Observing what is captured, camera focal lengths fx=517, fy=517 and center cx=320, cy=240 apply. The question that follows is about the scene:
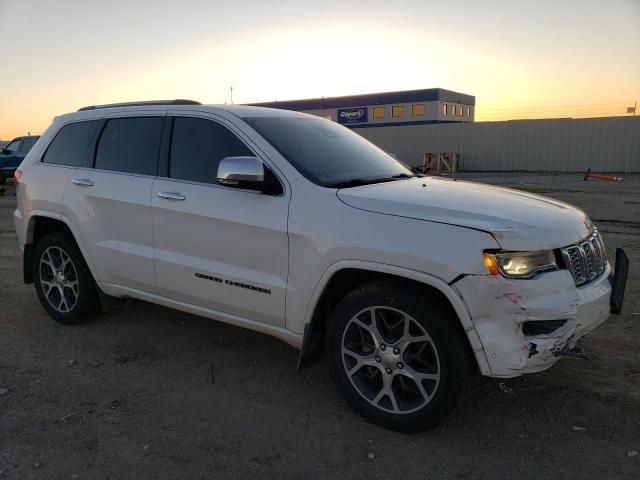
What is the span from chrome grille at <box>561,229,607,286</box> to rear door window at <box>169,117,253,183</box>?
2.08 m

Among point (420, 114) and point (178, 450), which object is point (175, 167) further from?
point (420, 114)

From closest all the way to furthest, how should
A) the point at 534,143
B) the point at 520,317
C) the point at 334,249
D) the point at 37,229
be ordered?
the point at 520,317 → the point at 334,249 → the point at 37,229 → the point at 534,143

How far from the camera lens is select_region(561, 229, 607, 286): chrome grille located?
2812mm

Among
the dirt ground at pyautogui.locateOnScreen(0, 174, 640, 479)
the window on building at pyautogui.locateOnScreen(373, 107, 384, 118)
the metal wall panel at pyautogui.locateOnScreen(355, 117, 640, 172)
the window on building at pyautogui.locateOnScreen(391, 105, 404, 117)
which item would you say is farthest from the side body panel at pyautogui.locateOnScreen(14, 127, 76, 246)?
the window on building at pyautogui.locateOnScreen(373, 107, 384, 118)

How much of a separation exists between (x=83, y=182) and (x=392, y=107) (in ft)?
131

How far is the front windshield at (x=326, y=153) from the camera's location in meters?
3.42

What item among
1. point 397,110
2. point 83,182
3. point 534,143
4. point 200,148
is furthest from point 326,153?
point 397,110

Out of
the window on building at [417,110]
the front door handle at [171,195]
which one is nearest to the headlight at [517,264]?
the front door handle at [171,195]

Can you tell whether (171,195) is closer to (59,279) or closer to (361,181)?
(361,181)

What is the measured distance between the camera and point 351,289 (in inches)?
128

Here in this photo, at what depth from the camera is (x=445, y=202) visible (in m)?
3.00

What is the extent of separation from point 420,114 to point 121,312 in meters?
38.9

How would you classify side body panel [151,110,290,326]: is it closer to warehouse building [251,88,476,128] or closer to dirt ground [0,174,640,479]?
dirt ground [0,174,640,479]

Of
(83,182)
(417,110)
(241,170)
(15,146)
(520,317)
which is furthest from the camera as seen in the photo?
(417,110)
